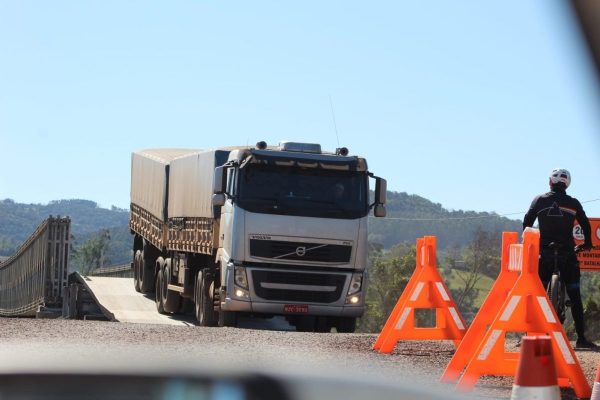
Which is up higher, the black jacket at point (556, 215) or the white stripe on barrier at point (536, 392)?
the black jacket at point (556, 215)

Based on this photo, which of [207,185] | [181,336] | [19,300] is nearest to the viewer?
[181,336]

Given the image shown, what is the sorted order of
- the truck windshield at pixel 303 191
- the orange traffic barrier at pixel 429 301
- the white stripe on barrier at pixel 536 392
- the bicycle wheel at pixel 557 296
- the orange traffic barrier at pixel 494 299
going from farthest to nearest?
the truck windshield at pixel 303 191 < the orange traffic barrier at pixel 429 301 < the bicycle wheel at pixel 557 296 < the orange traffic barrier at pixel 494 299 < the white stripe on barrier at pixel 536 392

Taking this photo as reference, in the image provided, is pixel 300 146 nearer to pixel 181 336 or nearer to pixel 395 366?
pixel 181 336

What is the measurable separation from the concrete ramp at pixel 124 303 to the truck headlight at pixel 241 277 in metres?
2.98

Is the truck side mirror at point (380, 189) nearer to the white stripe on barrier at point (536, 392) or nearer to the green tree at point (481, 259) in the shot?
the white stripe on barrier at point (536, 392)

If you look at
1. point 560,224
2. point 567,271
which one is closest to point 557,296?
point 567,271

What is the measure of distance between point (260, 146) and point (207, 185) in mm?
2492

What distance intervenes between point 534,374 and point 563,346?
98.4 inches

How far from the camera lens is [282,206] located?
62.8ft

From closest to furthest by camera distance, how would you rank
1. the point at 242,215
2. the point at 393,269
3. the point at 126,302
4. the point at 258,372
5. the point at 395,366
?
1. the point at 258,372
2. the point at 395,366
3. the point at 242,215
4. the point at 126,302
5. the point at 393,269

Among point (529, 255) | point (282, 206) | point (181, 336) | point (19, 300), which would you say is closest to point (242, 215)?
point (282, 206)

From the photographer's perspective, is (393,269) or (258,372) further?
(393,269)

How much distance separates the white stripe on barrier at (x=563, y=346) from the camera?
9203 mm

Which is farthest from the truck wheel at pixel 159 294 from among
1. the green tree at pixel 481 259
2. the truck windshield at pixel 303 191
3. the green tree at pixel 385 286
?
the green tree at pixel 385 286
